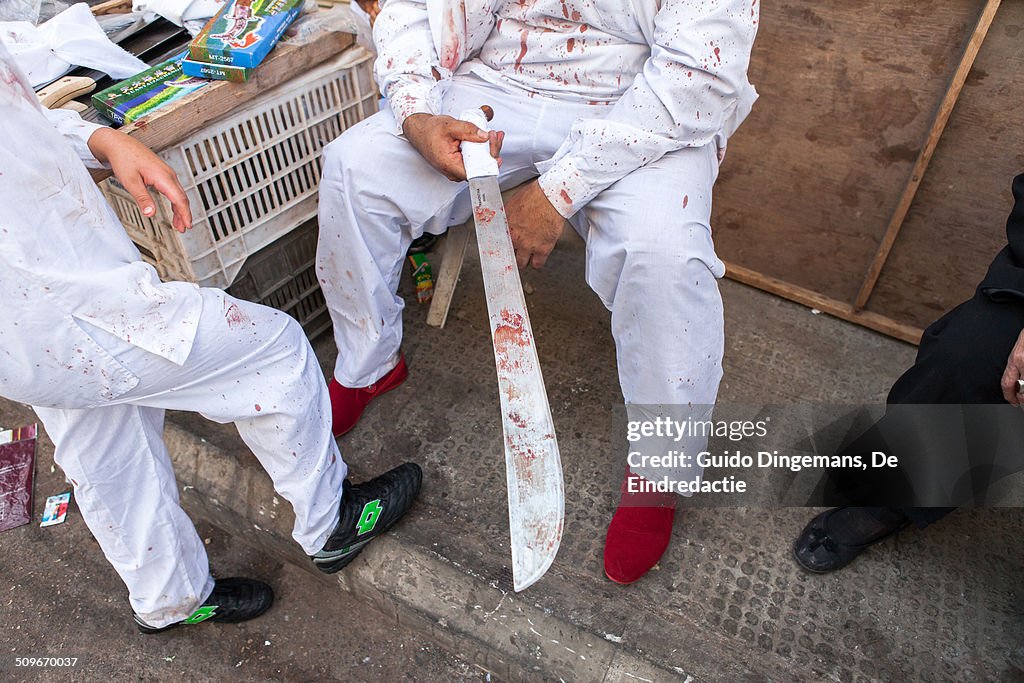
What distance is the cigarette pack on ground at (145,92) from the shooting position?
4.58ft

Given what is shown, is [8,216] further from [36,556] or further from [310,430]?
[36,556]

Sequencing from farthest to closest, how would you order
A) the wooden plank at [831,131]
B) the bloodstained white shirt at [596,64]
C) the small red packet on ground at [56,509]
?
1. the small red packet on ground at [56,509]
2. the wooden plank at [831,131]
3. the bloodstained white shirt at [596,64]

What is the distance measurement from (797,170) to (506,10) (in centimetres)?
99

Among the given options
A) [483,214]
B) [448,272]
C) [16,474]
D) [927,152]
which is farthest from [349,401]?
[927,152]

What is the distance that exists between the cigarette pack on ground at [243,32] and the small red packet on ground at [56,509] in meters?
1.24

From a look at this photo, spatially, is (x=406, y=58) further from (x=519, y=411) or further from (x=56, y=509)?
(x=56, y=509)

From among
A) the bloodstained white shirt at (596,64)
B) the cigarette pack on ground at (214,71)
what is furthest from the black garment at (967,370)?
the cigarette pack on ground at (214,71)

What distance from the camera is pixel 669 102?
135 centimetres

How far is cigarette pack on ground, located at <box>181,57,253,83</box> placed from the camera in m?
1.47

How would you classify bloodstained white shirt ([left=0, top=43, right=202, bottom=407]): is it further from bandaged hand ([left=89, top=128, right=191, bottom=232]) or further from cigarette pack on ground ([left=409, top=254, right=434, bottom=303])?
cigarette pack on ground ([left=409, top=254, right=434, bottom=303])

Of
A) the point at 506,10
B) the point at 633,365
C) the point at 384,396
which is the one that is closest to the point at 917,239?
the point at 633,365

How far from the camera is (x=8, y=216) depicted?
2.98 feet

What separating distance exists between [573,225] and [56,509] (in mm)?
1586
